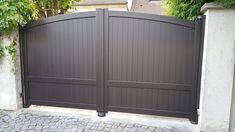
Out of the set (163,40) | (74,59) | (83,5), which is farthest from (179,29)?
(83,5)

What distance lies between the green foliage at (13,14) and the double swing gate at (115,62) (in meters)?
0.21

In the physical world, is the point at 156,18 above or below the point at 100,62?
above

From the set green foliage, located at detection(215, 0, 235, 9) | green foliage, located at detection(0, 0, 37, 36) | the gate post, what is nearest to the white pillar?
green foliage, located at detection(215, 0, 235, 9)

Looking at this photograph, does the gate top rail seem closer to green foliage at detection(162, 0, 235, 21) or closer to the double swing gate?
the double swing gate

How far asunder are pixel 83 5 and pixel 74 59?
22.9 feet

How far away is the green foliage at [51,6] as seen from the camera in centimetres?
522

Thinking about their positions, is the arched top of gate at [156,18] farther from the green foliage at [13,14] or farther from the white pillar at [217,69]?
the green foliage at [13,14]

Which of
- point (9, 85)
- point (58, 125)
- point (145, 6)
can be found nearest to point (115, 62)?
point (58, 125)

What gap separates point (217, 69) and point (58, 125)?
262 cm

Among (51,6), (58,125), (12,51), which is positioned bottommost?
(58,125)

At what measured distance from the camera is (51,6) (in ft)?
18.0

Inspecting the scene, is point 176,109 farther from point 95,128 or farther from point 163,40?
point 95,128

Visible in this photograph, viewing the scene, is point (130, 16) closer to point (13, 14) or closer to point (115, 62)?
point (115, 62)

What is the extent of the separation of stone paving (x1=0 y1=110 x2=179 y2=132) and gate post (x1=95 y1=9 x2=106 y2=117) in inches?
13.0
